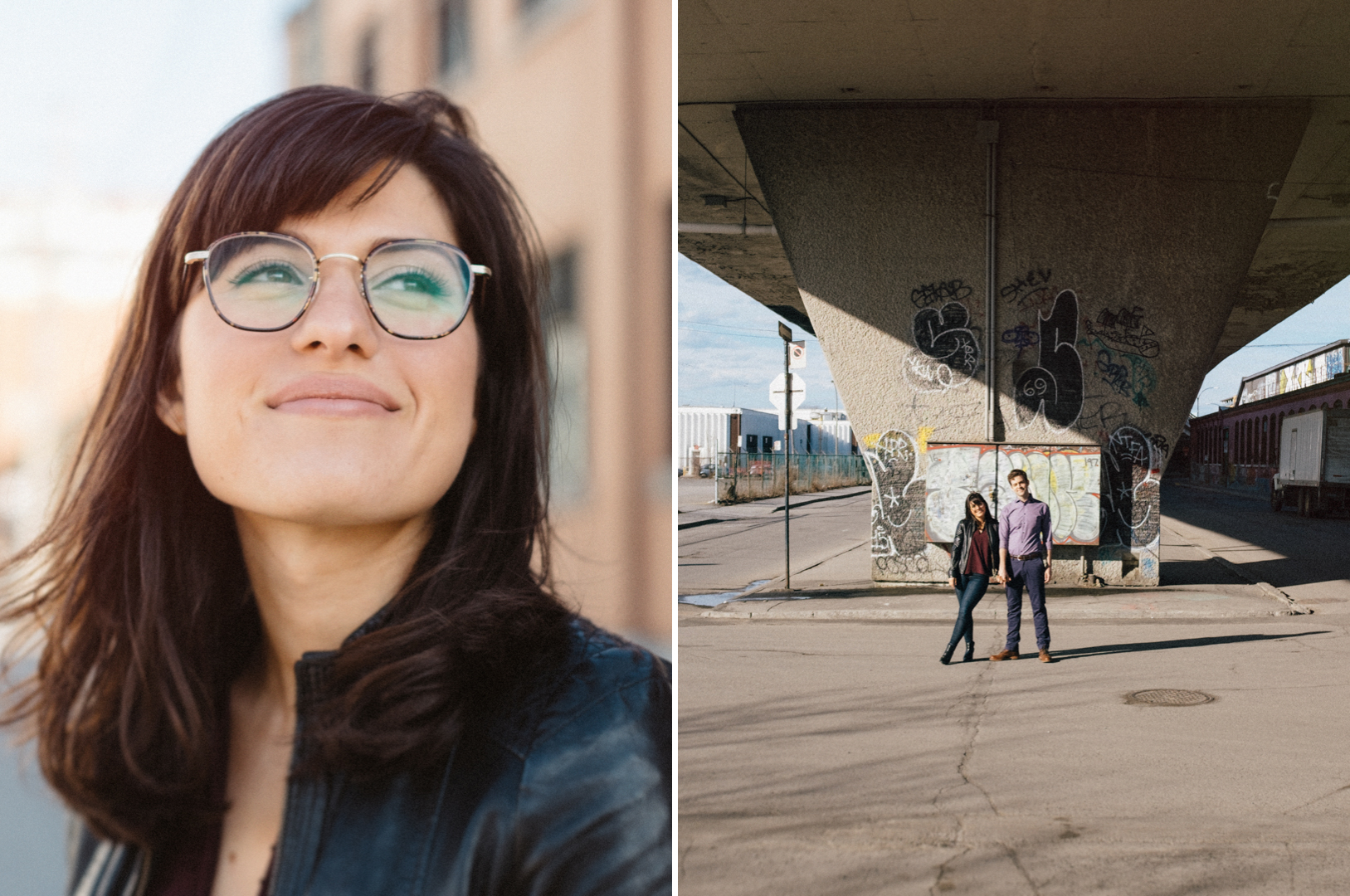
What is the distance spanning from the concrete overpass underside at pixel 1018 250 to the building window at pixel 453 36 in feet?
38.0

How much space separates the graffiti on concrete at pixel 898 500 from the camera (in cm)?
1449

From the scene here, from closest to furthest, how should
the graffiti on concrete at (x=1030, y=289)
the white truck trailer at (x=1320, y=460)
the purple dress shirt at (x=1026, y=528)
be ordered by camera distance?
the purple dress shirt at (x=1026, y=528), the graffiti on concrete at (x=1030, y=289), the white truck trailer at (x=1320, y=460)

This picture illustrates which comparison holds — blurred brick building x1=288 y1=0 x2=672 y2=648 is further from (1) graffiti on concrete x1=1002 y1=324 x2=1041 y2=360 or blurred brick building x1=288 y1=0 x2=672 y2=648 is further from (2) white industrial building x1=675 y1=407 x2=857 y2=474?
(2) white industrial building x1=675 y1=407 x2=857 y2=474

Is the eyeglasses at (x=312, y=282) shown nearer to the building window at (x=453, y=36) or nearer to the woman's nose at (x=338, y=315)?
the woman's nose at (x=338, y=315)

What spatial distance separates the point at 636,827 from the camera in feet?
6.42

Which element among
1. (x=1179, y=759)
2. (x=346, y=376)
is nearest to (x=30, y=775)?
(x=346, y=376)

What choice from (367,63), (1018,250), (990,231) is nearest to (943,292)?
(990,231)

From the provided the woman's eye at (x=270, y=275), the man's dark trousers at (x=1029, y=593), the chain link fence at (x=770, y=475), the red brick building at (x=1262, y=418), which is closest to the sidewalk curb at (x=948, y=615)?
the man's dark trousers at (x=1029, y=593)

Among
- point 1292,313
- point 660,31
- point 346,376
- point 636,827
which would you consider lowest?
point 636,827

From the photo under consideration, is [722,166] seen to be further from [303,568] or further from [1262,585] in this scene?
[303,568]

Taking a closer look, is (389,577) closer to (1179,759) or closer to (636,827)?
(636,827)

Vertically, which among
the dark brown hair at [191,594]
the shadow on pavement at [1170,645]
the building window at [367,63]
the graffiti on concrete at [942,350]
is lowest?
the shadow on pavement at [1170,645]

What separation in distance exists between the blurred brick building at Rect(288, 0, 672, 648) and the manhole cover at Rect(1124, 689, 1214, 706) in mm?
6984

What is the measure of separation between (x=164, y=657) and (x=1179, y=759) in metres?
6.20
